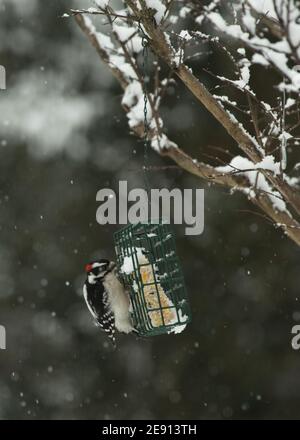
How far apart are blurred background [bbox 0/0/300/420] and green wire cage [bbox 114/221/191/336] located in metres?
5.84

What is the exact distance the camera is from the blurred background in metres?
12.2

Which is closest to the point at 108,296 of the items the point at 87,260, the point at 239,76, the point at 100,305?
the point at 100,305

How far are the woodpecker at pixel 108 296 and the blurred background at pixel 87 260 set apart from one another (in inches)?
223

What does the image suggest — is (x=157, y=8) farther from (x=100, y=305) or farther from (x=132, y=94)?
(x=100, y=305)

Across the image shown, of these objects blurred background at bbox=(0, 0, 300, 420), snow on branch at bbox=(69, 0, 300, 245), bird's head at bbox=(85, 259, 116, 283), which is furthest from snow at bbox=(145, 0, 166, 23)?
blurred background at bbox=(0, 0, 300, 420)

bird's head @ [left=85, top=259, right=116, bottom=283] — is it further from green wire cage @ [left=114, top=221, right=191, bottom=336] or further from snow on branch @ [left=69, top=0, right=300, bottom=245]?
snow on branch @ [left=69, top=0, right=300, bottom=245]

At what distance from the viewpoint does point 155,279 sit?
6031mm

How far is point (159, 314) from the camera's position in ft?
19.6

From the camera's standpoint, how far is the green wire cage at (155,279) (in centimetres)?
598

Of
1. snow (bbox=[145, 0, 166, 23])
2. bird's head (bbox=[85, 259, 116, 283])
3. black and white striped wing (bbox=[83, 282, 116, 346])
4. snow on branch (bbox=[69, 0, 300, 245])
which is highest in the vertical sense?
snow (bbox=[145, 0, 166, 23])

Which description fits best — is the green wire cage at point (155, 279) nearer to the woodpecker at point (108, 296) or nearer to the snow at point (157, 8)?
the woodpecker at point (108, 296)

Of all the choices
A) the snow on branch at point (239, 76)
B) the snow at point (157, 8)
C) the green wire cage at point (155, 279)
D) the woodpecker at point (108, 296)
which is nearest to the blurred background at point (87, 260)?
the snow on branch at point (239, 76)
